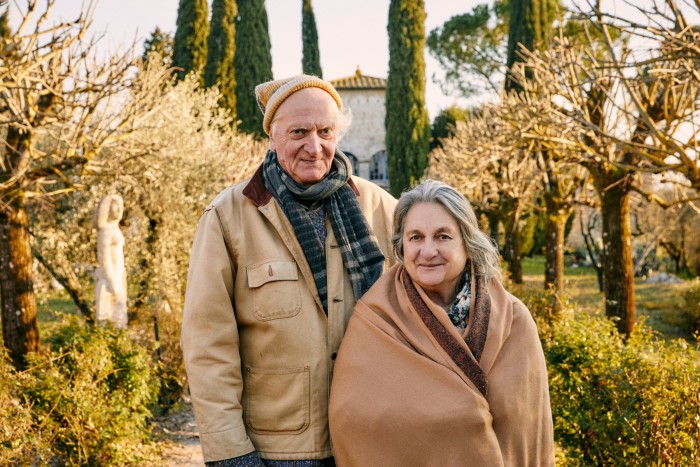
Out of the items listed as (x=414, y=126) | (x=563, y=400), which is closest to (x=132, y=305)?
(x=563, y=400)

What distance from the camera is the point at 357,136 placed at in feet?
122

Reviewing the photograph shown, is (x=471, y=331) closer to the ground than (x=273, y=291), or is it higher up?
closer to the ground

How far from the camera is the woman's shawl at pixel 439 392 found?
202 centimetres

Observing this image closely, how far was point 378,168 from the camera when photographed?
37.0 metres

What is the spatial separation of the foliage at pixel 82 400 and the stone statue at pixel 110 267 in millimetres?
1303

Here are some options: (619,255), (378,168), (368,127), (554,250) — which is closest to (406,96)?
(368,127)

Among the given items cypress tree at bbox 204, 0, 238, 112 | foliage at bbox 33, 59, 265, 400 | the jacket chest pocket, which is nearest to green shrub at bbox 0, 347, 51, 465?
the jacket chest pocket

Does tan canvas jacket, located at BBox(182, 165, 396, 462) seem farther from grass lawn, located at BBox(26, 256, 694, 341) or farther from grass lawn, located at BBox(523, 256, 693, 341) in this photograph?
grass lawn, located at BBox(26, 256, 694, 341)

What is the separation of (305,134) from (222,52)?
19.1m

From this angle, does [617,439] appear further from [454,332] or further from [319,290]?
[319,290]

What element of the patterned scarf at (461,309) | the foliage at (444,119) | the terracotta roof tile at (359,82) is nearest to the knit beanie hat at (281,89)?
the patterned scarf at (461,309)

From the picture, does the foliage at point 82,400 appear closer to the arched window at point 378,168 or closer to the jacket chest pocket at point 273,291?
the jacket chest pocket at point 273,291

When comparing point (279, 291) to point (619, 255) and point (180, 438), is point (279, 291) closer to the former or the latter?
point (180, 438)

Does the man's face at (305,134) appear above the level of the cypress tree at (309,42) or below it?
below
